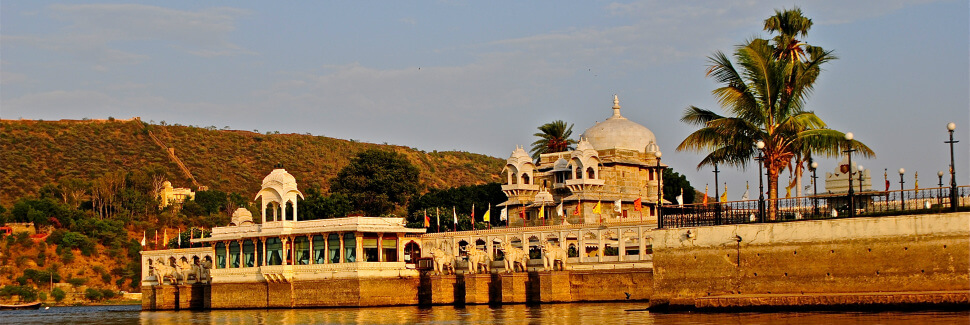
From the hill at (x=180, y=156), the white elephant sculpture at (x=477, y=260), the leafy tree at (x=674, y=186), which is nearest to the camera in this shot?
the white elephant sculpture at (x=477, y=260)

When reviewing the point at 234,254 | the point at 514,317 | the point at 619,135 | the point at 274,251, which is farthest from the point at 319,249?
the point at 619,135

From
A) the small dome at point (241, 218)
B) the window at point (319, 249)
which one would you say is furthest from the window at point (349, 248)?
the small dome at point (241, 218)

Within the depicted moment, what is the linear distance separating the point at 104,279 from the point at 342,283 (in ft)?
140

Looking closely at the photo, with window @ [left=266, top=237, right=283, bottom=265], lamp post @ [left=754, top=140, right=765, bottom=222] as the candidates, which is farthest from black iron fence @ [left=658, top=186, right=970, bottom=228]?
window @ [left=266, top=237, right=283, bottom=265]

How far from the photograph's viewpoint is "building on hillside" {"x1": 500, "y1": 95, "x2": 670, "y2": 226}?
72.4 m

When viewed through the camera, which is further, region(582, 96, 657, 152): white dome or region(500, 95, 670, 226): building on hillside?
region(582, 96, 657, 152): white dome

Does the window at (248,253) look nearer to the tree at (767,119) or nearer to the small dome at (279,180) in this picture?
the small dome at (279,180)

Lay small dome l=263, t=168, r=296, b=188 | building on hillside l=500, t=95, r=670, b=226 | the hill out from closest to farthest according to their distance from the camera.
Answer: small dome l=263, t=168, r=296, b=188, building on hillside l=500, t=95, r=670, b=226, the hill

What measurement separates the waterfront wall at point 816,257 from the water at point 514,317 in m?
1.24

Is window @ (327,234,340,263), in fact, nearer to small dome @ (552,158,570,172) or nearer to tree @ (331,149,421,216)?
small dome @ (552,158,570,172)

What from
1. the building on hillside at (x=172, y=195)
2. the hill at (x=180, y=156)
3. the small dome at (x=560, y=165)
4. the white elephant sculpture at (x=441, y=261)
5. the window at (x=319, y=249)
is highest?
the hill at (x=180, y=156)

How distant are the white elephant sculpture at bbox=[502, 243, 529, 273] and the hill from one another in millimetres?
76259

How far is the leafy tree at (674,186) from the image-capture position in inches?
3499

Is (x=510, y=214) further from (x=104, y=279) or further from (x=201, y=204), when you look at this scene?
(x=201, y=204)
